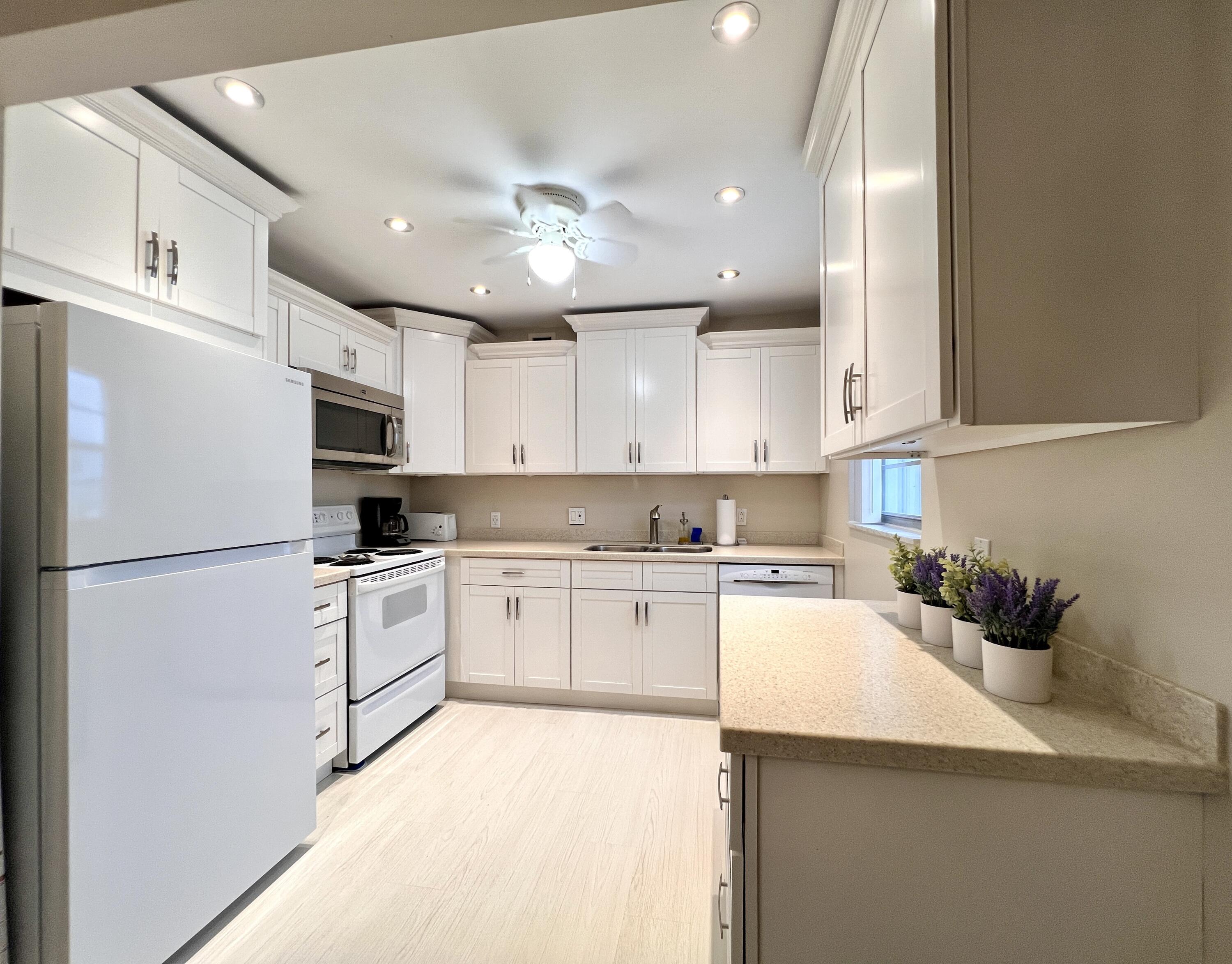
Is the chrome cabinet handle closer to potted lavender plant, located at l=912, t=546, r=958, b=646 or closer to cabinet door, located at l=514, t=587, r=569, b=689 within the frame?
cabinet door, located at l=514, t=587, r=569, b=689

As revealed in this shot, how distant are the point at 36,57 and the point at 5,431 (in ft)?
2.49

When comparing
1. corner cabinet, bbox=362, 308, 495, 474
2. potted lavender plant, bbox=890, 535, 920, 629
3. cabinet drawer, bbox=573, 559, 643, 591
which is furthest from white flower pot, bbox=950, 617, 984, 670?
corner cabinet, bbox=362, 308, 495, 474

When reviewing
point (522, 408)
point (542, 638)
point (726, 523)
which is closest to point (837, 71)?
point (726, 523)

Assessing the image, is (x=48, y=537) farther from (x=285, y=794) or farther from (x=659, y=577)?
(x=659, y=577)

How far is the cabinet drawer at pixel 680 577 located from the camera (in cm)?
305

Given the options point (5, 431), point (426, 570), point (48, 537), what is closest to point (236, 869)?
point (48, 537)

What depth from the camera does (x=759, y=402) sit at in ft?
11.1

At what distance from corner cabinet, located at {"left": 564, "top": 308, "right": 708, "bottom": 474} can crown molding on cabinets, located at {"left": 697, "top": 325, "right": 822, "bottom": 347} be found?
0.13m

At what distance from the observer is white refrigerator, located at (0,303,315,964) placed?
119 cm

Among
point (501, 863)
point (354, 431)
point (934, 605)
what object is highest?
point (354, 431)

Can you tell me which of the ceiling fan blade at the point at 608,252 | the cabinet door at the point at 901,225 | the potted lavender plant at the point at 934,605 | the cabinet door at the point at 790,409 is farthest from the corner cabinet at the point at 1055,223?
the cabinet door at the point at 790,409

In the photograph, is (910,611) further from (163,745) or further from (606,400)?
(606,400)

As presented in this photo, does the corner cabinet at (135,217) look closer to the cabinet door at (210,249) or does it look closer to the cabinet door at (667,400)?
the cabinet door at (210,249)

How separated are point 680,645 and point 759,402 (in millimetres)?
1526
